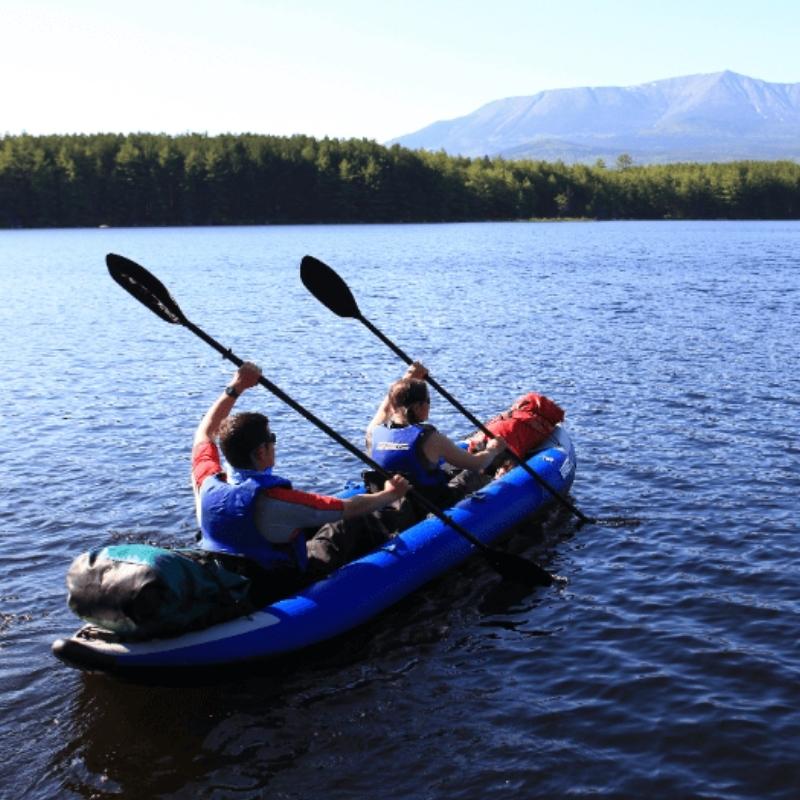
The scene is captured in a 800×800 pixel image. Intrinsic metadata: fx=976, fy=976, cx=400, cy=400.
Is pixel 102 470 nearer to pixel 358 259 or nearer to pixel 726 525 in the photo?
pixel 726 525

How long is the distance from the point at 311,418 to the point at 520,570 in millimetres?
2365

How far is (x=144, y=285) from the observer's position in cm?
803

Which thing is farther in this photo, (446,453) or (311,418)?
(446,453)

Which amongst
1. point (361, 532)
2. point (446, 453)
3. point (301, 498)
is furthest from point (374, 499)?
point (446, 453)

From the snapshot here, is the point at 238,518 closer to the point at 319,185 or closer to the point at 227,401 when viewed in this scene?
the point at 227,401

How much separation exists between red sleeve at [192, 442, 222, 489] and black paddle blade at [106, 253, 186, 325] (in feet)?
3.63

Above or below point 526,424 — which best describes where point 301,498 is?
above

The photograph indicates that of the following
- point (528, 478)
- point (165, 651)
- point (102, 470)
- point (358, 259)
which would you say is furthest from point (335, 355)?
point (358, 259)

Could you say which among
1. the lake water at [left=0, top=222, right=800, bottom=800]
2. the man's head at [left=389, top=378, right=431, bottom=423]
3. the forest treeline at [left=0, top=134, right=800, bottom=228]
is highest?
the forest treeline at [left=0, top=134, right=800, bottom=228]

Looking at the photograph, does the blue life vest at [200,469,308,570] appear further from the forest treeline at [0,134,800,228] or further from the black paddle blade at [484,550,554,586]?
the forest treeline at [0,134,800,228]

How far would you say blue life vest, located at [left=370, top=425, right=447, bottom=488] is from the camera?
27.5ft

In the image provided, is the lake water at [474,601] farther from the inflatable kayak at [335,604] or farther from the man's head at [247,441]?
the man's head at [247,441]

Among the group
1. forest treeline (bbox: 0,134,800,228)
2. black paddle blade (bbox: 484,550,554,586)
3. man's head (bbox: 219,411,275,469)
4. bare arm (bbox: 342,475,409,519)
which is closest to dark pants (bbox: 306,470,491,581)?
bare arm (bbox: 342,475,409,519)

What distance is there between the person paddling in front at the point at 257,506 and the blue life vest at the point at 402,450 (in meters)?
1.18
